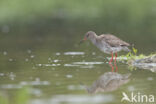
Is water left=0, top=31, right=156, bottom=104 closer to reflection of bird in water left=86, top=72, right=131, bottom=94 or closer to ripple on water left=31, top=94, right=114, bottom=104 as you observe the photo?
ripple on water left=31, top=94, right=114, bottom=104

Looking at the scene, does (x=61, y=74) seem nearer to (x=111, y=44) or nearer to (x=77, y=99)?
(x=111, y=44)

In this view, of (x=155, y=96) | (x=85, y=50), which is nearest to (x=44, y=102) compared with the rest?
(x=155, y=96)

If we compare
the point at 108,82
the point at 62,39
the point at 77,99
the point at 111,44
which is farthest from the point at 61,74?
the point at 62,39

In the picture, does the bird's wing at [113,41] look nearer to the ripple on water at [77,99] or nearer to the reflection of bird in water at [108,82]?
the reflection of bird in water at [108,82]

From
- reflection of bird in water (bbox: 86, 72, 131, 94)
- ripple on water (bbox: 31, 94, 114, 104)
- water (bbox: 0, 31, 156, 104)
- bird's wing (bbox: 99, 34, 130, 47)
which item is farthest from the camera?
bird's wing (bbox: 99, 34, 130, 47)

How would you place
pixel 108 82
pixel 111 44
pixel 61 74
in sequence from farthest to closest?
1. pixel 111 44
2. pixel 61 74
3. pixel 108 82

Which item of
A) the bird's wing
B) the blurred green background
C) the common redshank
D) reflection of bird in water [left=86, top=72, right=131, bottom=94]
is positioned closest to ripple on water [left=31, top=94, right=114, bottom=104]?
the blurred green background

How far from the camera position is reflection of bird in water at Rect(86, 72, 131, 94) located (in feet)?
31.5

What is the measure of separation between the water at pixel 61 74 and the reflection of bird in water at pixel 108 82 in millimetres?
143

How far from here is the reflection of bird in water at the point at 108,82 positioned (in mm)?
9602

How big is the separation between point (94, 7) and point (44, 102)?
1122 inches

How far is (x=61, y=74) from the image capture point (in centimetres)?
1139

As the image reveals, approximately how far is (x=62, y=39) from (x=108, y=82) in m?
11.6

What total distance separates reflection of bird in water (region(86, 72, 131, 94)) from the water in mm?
143
